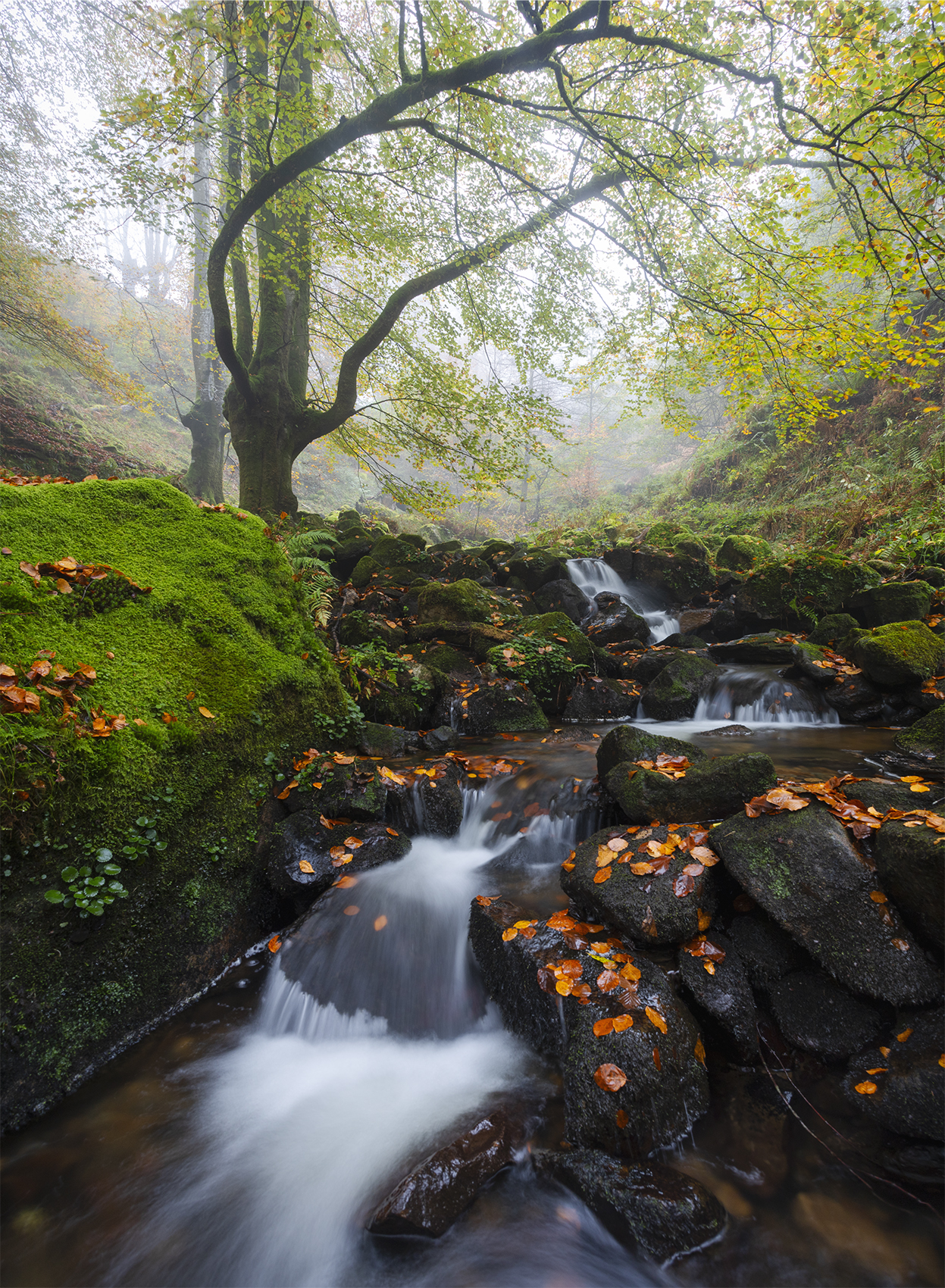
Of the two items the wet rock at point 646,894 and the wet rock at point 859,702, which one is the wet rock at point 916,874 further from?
the wet rock at point 859,702

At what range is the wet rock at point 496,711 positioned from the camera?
22.3 feet

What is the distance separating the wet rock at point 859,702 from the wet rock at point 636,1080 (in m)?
5.65

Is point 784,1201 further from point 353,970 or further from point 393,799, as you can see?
point 393,799

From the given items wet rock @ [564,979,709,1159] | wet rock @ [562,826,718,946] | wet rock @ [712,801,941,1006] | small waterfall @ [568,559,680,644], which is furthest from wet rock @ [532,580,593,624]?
wet rock @ [564,979,709,1159]

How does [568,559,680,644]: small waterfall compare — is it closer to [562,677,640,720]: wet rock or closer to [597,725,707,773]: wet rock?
[562,677,640,720]: wet rock

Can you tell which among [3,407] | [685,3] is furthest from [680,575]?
[3,407]

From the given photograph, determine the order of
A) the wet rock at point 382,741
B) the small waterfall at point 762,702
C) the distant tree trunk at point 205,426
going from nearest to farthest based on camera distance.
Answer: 1. the wet rock at point 382,741
2. the small waterfall at point 762,702
3. the distant tree trunk at point 205,426

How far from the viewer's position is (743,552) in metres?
11.5

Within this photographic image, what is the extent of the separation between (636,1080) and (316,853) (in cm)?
237

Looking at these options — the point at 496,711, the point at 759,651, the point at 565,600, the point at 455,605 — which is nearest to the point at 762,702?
the point at 759,651

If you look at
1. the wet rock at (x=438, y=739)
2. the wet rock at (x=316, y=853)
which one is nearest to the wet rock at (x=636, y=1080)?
the wet rock at (x=316, y=853)

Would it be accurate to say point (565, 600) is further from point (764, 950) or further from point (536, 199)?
point (764, 950)

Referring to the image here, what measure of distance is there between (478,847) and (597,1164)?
96.6 inches

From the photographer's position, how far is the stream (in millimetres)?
1898
